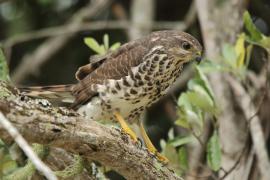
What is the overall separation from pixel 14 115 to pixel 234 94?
2.69m

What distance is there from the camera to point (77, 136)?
2463 millimetres

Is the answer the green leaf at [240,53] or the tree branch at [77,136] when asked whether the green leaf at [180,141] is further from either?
the tree branch at [77,136]

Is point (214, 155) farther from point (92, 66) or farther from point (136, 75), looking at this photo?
point (92, 66)

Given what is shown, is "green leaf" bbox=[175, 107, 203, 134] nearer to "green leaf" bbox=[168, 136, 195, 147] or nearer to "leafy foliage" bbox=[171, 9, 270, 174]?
"leafy foliage" bbox=[171, 9, 270, 174]

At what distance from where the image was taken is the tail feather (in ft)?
12.6

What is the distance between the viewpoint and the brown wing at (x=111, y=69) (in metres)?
3.63

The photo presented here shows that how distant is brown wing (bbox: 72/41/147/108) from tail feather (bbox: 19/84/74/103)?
2.2 inches

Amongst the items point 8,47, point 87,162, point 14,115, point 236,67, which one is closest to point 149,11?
point 8,47

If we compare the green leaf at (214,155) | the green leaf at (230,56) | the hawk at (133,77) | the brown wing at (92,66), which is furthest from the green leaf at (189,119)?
the brown wing at (92,66)

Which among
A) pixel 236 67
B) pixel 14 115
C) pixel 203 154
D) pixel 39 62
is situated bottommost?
pixel 203 154

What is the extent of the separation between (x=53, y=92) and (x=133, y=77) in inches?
21.4

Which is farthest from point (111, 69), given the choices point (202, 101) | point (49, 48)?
point (49, 48)

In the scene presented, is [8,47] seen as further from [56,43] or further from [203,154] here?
[203,154]

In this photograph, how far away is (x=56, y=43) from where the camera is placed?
568cm
